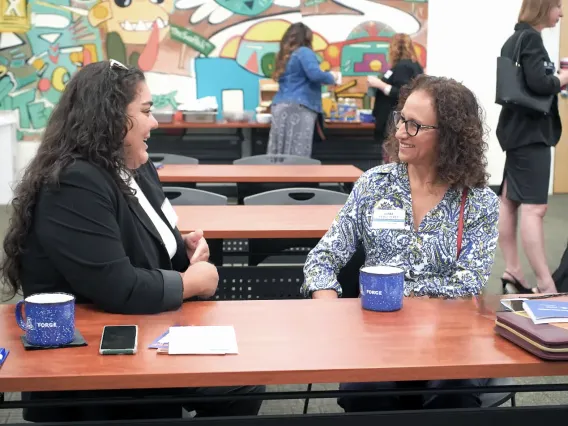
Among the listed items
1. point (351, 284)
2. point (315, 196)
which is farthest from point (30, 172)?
point (315, 196)

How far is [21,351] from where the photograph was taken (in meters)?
1.69

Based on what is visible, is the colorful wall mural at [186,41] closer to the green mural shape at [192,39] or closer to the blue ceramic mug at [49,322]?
the green mural shape at [192,39]

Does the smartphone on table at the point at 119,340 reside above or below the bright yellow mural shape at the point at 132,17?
below

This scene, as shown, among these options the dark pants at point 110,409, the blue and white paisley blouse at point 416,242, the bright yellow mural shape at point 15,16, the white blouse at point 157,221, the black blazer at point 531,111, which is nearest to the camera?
the dark pants at point 110,409

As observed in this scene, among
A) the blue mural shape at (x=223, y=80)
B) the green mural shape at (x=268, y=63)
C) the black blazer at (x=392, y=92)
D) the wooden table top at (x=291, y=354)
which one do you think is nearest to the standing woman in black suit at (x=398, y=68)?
the black blazer at (x=392, y=92)

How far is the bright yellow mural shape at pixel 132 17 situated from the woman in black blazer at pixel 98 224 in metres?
6.37

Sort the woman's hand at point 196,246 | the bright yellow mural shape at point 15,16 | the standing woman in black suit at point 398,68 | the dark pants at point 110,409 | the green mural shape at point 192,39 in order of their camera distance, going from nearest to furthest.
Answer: the dark pants at point 110,409 < the woman's hand at point 196,246 < the standing woman in black suit at point 398,68 < the bright yellow mural shape at point 15,16 < the green mural shape at point 192,39

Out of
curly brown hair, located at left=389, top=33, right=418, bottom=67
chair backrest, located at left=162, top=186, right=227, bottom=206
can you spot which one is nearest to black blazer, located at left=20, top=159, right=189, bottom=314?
chair backrest, located at left=162, top=186, right=227, bottom=206

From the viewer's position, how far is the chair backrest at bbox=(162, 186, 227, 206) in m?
3.95

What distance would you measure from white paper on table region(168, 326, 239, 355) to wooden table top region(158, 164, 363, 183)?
8.92ft

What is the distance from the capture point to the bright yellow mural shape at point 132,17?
327 inches

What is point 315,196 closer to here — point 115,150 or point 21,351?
point 115,150

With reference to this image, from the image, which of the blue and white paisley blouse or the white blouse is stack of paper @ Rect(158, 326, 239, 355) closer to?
the white blouse

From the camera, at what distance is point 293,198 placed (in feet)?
→ 13.2
